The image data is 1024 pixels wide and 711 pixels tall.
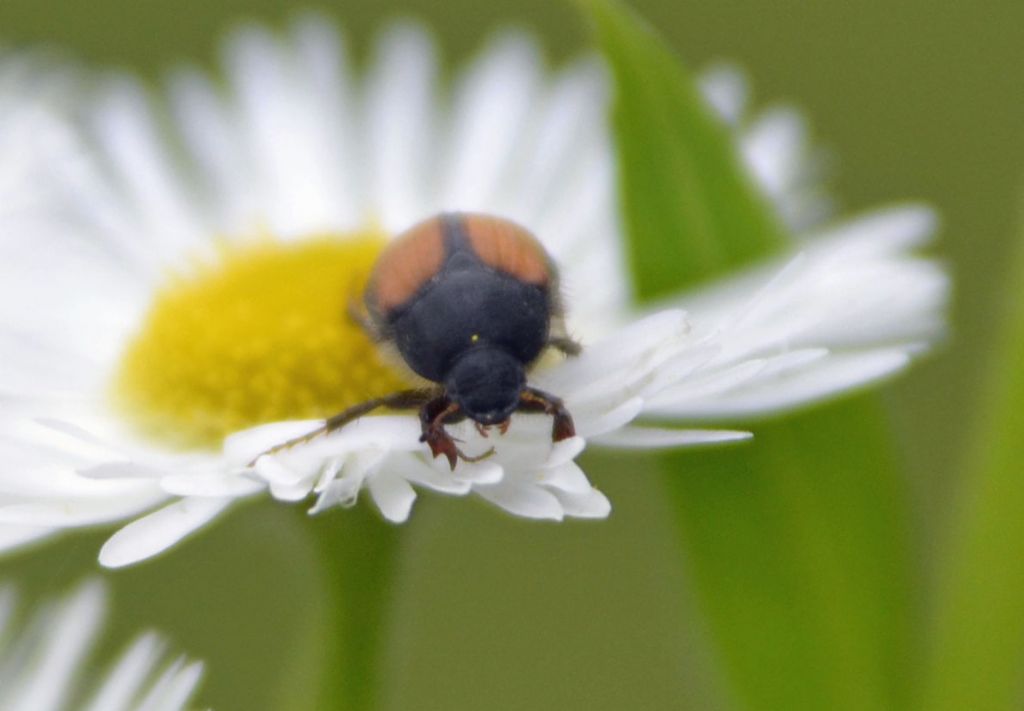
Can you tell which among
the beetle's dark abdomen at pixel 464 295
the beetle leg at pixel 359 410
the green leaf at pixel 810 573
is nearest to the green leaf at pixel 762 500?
the green leaf at pixel 810 573

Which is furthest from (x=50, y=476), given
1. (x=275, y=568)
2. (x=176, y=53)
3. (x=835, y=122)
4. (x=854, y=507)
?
(x=835, y=122)

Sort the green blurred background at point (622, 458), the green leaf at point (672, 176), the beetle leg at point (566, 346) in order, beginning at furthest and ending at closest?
the green blurred background at point (622, 458) → the beetle leg at point (566, 346) → the green leaf at point (672, 176)

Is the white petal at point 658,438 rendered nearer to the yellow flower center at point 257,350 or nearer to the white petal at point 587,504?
the white petal at point 587,504

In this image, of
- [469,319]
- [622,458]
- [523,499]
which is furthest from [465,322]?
[622,458]

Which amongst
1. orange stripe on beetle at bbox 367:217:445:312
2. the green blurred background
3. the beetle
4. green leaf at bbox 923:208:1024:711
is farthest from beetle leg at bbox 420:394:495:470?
the green blurred background

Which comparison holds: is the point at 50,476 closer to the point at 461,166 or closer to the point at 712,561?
the point at 712,561
